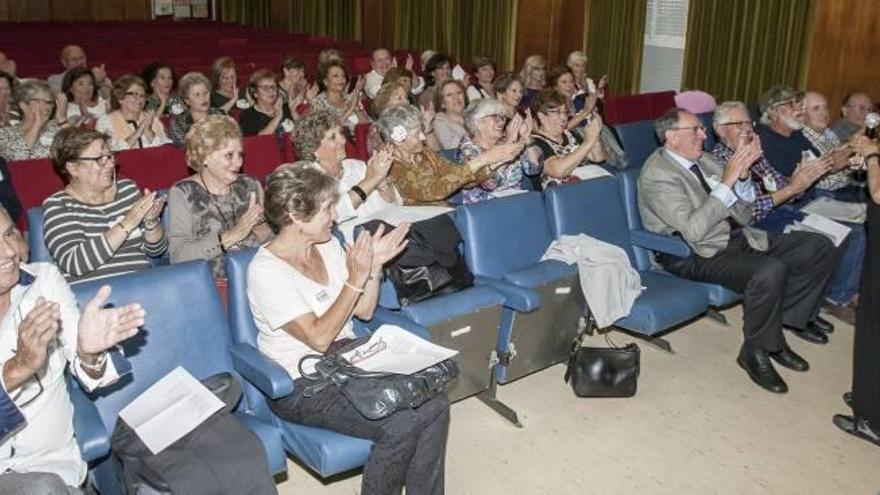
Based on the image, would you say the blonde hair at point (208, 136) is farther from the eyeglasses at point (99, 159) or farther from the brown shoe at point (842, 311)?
the brown shoe at point (842, 311)

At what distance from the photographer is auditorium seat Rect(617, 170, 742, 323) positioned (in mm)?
3918

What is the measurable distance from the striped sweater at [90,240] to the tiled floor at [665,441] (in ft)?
3.26

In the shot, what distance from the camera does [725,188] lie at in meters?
3.85

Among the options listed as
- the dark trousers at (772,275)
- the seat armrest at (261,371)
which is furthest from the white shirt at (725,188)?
the seat armrest at (261,371)

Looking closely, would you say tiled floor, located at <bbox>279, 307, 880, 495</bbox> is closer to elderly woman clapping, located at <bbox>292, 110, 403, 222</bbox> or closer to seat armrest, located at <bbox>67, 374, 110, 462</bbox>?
seat armrest, located at <bbox>67, 374, 110, 462</bbox>

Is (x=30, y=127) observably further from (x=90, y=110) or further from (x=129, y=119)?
(x=90, y=110)

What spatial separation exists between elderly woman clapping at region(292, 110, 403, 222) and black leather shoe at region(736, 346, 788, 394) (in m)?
1.82

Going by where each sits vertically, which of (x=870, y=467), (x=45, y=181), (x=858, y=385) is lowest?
(x=870, y=467)

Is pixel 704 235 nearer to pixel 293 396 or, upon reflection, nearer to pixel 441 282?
pixel 441 282

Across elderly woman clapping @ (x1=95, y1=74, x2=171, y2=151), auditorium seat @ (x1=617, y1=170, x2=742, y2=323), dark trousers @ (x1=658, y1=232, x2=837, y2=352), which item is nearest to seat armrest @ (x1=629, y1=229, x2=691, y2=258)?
auditorium seat @ (x1=617, y1=170, x2=742, y2=323)

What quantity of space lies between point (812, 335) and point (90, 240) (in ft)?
11.7

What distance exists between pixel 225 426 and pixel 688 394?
7.38ft

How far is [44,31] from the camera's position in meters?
11.1

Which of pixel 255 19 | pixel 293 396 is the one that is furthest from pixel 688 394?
pixel 255 19
